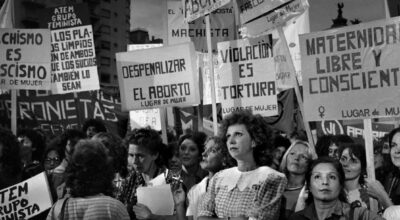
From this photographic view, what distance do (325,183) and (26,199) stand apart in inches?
76.4

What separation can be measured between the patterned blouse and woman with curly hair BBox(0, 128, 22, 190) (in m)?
1.29

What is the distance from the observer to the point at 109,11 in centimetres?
5869

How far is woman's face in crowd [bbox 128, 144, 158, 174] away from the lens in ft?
15.5

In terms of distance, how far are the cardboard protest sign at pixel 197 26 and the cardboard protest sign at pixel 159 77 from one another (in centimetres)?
254

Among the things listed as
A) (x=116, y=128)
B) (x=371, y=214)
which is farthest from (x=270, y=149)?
(x=116, y=128)

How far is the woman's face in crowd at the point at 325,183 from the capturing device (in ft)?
11.6

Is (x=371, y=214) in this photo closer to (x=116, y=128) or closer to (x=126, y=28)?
(x=116, y=128)

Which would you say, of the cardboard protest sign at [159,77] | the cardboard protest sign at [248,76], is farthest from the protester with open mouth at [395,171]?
the cardboard protest sign at [159,77]

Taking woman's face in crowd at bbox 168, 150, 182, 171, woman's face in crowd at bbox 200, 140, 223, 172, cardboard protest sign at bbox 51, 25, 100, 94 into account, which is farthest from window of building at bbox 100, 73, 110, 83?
woman's face in crowd at bbox 200, 140, 223, 172

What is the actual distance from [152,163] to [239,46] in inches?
108

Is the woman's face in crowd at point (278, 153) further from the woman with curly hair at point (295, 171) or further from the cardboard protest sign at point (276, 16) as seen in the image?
the cardboard protest sign at point (276, 16)

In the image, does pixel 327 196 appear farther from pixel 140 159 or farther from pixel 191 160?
pixel 191 160

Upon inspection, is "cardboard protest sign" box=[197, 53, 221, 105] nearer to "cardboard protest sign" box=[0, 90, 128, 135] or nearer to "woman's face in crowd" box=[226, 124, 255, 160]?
"cardboard protest sign" box=[0, 90, 128, 135]

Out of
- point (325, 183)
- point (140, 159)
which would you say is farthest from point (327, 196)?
point (140, 159)
